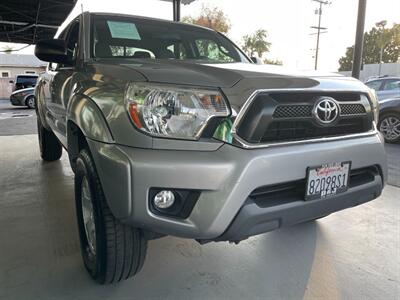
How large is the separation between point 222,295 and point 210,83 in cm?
120

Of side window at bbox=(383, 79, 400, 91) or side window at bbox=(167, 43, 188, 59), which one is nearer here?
side window at bbox=(167, 43, 188, 59)

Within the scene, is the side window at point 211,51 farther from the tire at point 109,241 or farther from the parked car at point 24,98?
the parked car at point 24,98

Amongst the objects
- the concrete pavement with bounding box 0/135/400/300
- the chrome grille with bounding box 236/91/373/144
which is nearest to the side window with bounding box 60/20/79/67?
the concrete pavement with bounding box 0/135/400/300

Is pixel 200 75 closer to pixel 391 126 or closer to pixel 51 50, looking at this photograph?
pixel 51 50

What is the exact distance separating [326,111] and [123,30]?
1.75m

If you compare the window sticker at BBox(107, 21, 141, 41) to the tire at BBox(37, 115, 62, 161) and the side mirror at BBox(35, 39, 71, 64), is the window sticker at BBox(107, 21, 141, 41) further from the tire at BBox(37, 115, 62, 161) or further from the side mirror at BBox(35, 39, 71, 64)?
the tire at BBox(37, 115, 62, 161)

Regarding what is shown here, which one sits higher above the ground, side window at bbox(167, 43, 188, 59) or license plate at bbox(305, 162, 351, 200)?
side window at bbox(167, 43, 188, 59)

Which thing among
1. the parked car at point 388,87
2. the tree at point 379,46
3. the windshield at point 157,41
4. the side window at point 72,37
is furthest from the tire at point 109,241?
the tree at point 379,46

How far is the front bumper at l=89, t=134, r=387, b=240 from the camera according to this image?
5.09 ft

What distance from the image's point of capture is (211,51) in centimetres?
326

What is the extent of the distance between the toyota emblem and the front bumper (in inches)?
9.5

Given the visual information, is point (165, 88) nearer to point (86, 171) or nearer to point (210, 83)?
point (210, 83)

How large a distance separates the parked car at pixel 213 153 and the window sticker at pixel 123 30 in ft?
2.33

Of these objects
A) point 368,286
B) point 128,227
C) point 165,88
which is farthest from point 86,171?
point 368,286
